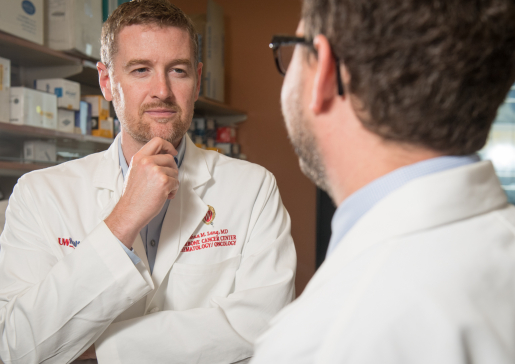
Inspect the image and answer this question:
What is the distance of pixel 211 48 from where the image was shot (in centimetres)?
347

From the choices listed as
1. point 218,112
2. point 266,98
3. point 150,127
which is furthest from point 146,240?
point 266,98

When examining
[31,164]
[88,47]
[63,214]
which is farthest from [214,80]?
[63,214]

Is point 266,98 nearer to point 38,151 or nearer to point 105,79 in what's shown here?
point 38,151

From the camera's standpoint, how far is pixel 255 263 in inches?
51.3

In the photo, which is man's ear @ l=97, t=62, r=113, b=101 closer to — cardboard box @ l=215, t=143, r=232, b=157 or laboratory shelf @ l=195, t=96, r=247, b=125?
laboratory shelf @ l=195, t=96, r=247, b=125

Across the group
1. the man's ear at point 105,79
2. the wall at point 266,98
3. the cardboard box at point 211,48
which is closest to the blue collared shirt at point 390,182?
the man's ear at point 105,79

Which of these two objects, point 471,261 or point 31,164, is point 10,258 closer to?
point 31,164

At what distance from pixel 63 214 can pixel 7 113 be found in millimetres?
850

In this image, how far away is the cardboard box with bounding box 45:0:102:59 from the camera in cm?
209

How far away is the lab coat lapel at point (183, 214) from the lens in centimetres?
128

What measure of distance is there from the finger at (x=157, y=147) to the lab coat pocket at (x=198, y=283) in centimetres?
34

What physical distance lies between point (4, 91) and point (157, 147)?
1038 millimetres

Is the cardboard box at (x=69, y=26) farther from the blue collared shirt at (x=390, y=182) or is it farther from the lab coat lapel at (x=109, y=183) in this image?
the blue collared shirt at (x=390, y=182)

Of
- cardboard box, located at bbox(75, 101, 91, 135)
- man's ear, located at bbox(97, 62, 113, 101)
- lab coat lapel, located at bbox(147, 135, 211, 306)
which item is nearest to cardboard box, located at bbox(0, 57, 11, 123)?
cardboard box, located at bbox(75, 101, 91, 135)
